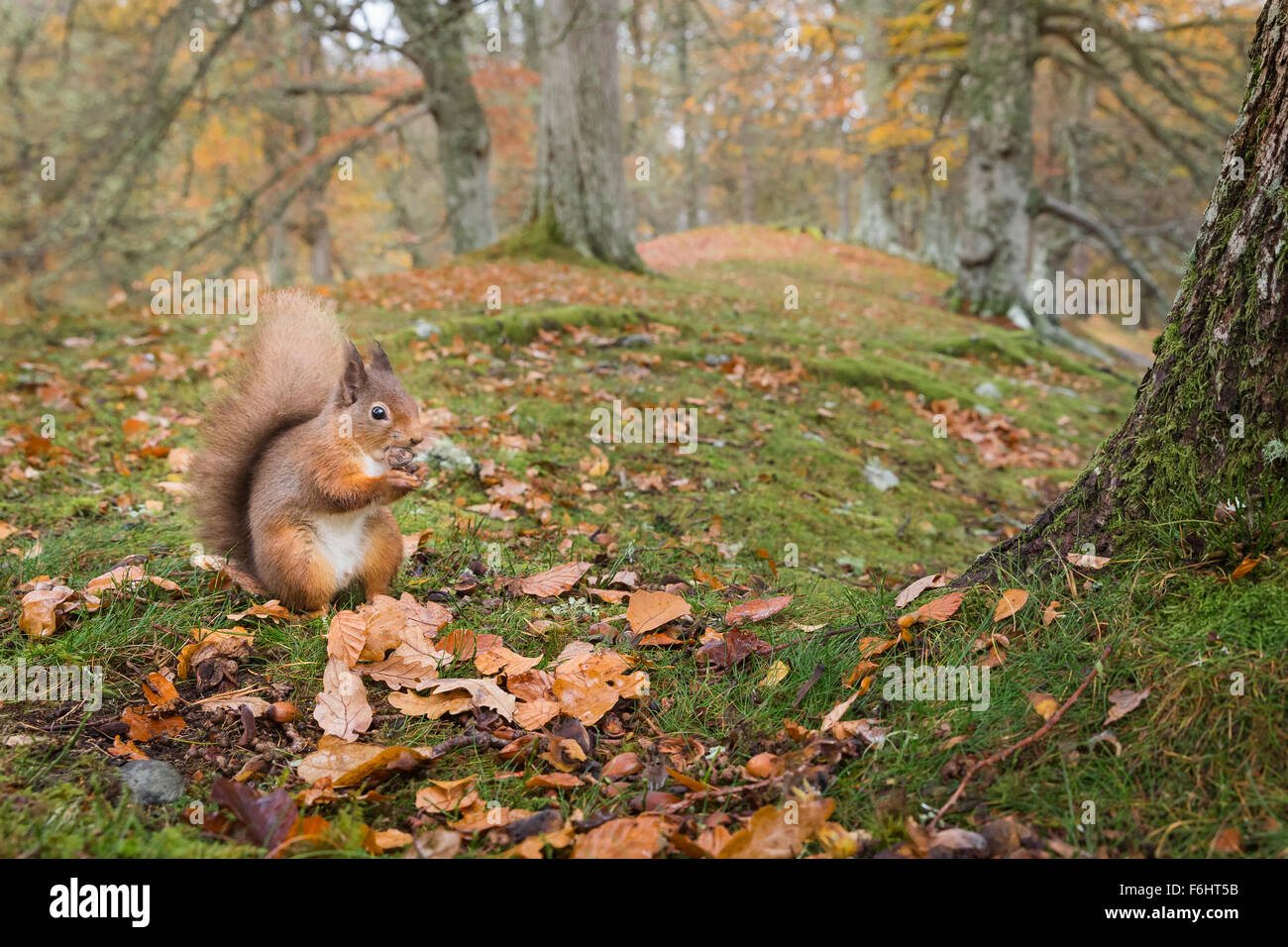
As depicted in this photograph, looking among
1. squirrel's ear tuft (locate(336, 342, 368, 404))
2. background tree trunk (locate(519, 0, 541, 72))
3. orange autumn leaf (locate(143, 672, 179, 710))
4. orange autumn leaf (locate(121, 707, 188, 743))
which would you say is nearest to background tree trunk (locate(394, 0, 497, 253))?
background tree trunk (locate(519, 0, 541, 72))

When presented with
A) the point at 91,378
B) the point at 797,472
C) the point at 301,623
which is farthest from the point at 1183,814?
the point at 91,378

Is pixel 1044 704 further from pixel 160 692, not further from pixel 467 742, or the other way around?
pixel 160 692

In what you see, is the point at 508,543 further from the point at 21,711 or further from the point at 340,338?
the point at 21,711

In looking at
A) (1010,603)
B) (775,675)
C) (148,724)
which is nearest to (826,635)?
(775,675)

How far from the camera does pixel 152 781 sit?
6.01 feet

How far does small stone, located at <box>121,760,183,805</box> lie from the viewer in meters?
1.80

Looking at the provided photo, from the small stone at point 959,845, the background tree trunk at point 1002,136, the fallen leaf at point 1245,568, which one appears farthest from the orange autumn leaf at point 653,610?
the background tree trunk at point 1002,136

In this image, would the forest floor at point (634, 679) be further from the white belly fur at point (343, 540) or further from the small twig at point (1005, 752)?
the white belly fur at point (343, 540)

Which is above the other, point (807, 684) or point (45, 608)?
point (45, 608)

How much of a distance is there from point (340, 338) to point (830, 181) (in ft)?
121

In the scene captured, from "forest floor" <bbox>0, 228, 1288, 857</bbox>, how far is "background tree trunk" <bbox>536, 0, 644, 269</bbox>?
6.65 metres

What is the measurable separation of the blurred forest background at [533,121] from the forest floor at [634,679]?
4.42 m

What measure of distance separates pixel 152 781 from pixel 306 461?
1.03 meters
